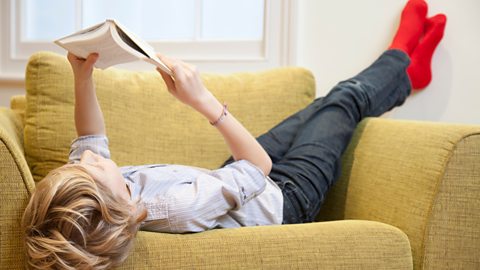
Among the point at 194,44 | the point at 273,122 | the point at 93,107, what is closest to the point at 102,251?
the point at 93,107

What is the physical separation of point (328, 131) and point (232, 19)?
88cm

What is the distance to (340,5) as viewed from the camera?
2.21m

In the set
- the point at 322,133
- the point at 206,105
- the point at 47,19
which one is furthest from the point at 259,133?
the point at 47,19

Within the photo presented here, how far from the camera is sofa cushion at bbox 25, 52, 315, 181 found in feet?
5.23

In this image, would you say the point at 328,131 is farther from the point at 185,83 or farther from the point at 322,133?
the point at 185,83

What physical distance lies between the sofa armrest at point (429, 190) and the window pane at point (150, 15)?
1092mm

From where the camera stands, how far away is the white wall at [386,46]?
6.98ft

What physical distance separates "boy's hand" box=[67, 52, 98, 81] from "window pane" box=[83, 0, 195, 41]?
100 cm

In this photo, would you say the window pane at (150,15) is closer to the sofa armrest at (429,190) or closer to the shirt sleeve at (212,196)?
the sofa armrest at (429,190)

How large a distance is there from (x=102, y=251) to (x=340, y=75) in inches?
56.8

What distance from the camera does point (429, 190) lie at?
130cm

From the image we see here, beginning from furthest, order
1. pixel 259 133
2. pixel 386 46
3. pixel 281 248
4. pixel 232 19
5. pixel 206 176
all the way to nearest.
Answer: pixel 232 19 → pixel 386 46 → pixel 259 133 → pixel 206 176 → pixel 281 248

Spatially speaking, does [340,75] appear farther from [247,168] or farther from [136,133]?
[247,168]

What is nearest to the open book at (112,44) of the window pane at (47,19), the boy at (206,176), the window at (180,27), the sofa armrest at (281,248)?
the boy at (206,176)
